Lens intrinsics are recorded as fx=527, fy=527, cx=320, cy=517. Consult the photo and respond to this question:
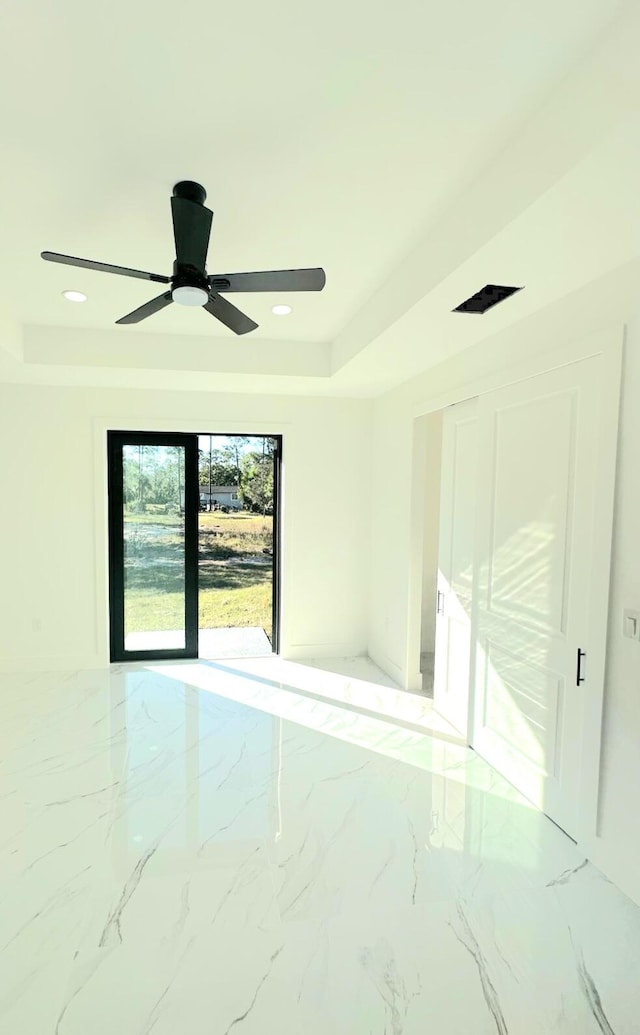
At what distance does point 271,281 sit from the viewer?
2031mm

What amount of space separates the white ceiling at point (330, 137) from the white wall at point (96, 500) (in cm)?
177

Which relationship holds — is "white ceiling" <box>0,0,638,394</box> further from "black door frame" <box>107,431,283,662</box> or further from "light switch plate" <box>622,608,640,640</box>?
"black door frame" <box>107,431,283,662</box>

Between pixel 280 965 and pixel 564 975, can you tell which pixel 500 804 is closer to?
pixel 564 975

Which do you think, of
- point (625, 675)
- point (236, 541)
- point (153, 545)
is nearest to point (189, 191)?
point (625, 675)

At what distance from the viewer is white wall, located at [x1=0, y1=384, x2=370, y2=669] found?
14.6 ft

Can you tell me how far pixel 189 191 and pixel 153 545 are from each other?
3341 mm

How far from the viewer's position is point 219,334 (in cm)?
384

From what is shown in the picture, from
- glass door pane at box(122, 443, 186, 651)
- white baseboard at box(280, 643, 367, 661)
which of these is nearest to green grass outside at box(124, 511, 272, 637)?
glass door pane at box(122, 443, 186, 651)

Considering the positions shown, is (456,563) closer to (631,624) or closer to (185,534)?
(631,624)

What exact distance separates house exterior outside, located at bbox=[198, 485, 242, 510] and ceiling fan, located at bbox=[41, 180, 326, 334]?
2.83 metres

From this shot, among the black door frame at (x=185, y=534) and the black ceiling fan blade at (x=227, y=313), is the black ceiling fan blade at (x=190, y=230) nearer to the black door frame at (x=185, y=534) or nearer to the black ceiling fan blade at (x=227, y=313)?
the black ceiling fan blade at (x=227, y=313)

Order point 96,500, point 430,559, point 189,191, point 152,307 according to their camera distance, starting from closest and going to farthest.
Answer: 1. point 189,191
2. point 152,307
3. point 96,500
4. point 430,559

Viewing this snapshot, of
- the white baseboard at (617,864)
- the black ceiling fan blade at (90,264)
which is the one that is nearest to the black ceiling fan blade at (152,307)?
the black ceiling fan blade at (90,264)

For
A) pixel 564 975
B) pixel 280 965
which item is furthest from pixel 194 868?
pixel 564 975
